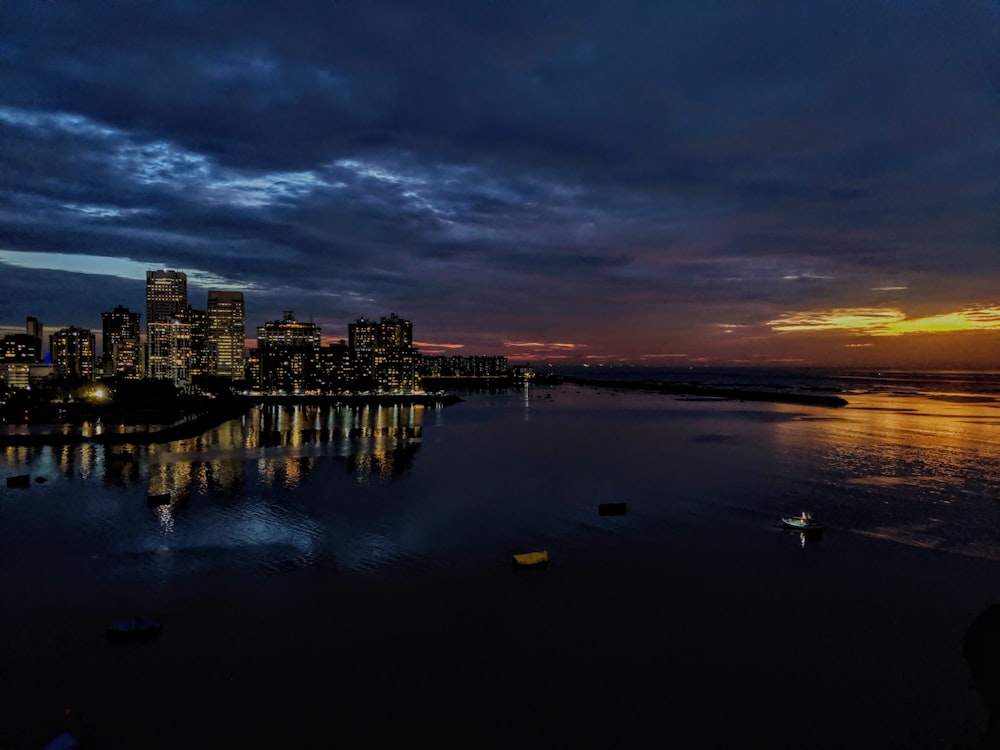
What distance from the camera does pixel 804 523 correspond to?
31656mm

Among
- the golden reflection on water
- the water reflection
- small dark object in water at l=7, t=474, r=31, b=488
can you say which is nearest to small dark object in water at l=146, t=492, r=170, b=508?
the water reflection

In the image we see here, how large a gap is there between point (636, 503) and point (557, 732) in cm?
2502

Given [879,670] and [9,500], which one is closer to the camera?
[879,670]

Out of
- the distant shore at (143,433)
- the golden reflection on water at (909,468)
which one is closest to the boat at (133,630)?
the golden reflection on water at (909,468)

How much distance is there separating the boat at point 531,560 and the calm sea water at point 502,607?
2.59 feet

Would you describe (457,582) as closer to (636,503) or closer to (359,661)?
(359,661)

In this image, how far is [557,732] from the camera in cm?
1536

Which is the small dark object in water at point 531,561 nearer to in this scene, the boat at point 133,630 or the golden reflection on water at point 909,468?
the boat at point 133,630

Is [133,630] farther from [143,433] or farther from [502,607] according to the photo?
[143,433]

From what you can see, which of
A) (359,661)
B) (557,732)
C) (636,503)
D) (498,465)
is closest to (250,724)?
(359,661)

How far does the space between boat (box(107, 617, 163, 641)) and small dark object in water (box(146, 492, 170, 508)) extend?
20120 millimetres

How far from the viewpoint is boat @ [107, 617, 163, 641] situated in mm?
19844

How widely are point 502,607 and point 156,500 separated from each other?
2762 centimetres

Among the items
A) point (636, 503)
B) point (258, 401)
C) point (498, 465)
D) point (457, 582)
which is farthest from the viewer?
point (258, 401)
